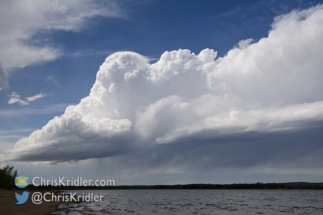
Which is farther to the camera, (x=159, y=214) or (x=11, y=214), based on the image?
(x=159, y=214)

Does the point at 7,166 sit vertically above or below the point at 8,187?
above

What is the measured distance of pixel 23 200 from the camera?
68.9 meters

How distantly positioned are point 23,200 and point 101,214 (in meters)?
27.1

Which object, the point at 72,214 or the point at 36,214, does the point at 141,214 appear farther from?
the point at 36,214

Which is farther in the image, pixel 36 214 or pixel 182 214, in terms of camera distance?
pixel 182 214

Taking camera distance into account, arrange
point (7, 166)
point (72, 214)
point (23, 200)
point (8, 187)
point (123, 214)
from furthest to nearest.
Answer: point (7, 166) → point (8, 187) → point (23, 200) → point (123, 214) → point (72, 214)

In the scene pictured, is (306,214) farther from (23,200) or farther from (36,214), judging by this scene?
(23,200)

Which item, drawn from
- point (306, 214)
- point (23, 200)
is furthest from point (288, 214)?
point (23, 200)

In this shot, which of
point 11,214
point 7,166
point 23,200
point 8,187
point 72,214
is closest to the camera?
point 11,214

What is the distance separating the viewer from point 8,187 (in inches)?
5404

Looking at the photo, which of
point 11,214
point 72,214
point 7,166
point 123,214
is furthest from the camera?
point 7,166

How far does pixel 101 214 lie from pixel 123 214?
3.99 metres

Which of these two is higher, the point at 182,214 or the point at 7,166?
the point at 7,166

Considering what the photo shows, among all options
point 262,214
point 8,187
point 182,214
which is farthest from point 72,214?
point 8,187
